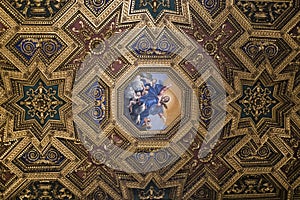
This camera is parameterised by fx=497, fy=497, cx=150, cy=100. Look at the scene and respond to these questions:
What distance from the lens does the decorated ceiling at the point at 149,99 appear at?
704 cm

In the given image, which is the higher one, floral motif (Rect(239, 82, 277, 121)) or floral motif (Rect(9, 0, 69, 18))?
floral motif (Rect(9, 0, 69, 18))

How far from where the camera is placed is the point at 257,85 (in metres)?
7.67

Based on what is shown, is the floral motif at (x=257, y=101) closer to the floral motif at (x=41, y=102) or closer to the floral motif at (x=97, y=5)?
the floral motif at (x=97, y=5)

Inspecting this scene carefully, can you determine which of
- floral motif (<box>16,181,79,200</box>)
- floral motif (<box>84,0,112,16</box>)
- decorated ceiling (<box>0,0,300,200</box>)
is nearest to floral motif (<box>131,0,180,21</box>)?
decorated ceiling (<box>0,0,300,200</box>)

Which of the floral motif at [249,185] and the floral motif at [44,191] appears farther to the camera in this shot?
the floral motif at [249,185]

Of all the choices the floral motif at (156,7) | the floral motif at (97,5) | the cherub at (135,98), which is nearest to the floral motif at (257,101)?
the cherub at (135,98)

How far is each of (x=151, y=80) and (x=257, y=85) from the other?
1.66 m

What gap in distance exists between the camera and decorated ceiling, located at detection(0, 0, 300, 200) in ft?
23.1

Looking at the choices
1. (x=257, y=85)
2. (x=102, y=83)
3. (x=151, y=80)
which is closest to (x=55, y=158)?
(x=102, y=83)

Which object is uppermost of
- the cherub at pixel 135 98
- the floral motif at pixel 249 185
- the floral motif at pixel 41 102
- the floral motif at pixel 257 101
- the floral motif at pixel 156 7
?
the floral motif at pixel 156 7

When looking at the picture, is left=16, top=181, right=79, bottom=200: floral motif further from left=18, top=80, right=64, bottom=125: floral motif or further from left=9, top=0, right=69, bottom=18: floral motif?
left=9, top=0, right=69, bottom=18: floral motif

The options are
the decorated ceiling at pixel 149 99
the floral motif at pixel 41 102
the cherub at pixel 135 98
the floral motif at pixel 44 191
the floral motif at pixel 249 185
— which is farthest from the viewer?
the floral motif at pixel 249 185

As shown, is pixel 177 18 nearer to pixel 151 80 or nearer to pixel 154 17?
pixel 154 17

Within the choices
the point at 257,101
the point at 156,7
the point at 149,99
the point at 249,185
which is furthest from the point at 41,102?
the point at 249,185
